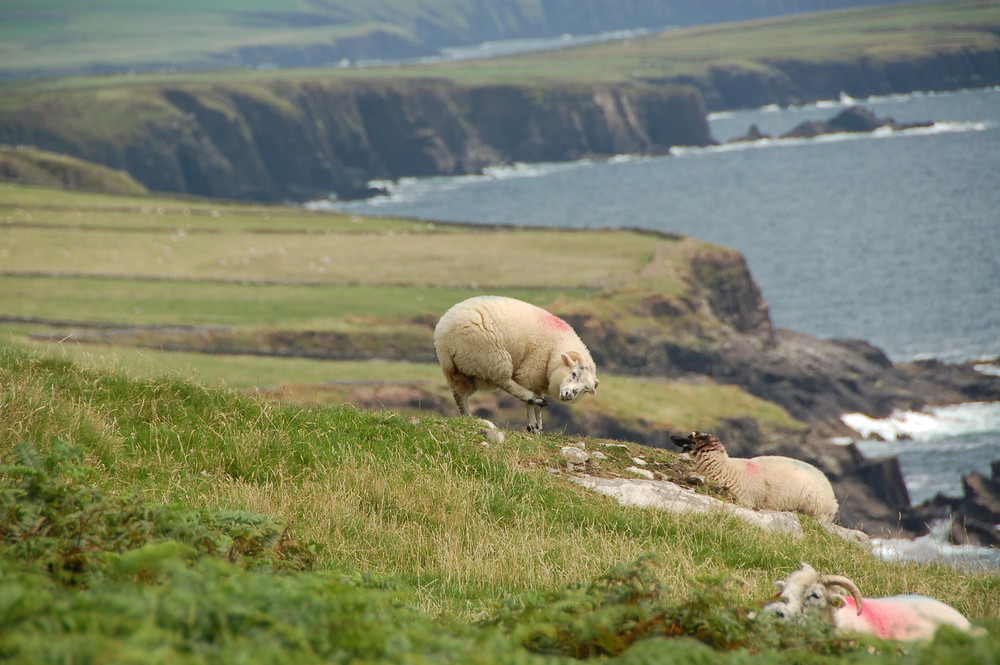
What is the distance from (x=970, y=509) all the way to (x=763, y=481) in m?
35.9

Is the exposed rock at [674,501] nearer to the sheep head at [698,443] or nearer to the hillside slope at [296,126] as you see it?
the sheep head at [698,443]

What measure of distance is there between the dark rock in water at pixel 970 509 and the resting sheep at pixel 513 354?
33066mm

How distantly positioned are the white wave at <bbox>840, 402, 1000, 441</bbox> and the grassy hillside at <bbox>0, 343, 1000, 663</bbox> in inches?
2067

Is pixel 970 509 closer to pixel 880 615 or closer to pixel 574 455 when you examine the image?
pixel 574 455

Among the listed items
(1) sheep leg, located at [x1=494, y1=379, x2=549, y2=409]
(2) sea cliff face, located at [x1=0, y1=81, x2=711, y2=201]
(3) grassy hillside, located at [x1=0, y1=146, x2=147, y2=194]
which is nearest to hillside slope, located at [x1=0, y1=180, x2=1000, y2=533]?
(3) grassy hillside, located at [x1=0, y1=146, x2=147, y2=194]

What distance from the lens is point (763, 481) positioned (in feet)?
47.1

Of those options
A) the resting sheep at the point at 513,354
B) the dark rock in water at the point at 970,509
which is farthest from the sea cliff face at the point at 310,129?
the resting sheep at the point at 513,354

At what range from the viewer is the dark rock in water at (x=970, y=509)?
4353 cm

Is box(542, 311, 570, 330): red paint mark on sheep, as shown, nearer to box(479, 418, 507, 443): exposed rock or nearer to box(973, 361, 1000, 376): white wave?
box(479, 418, 507, 443): exposed rock

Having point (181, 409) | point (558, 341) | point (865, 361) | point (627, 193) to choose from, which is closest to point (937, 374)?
point (865, 361)

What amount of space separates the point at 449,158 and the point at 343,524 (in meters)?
189

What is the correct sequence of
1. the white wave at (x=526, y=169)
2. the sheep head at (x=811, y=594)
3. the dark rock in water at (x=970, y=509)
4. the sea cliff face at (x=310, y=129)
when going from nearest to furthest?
the sheep head at (x=811, y=594) → the dark rock in water at (x=970, y=509) → the sea cliff face at (x=310, y=129) → the white wave at (x=526, y=169)

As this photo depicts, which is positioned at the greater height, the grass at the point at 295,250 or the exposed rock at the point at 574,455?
the exposed rock at the point at 574,455

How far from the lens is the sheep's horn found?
7.38 meters
